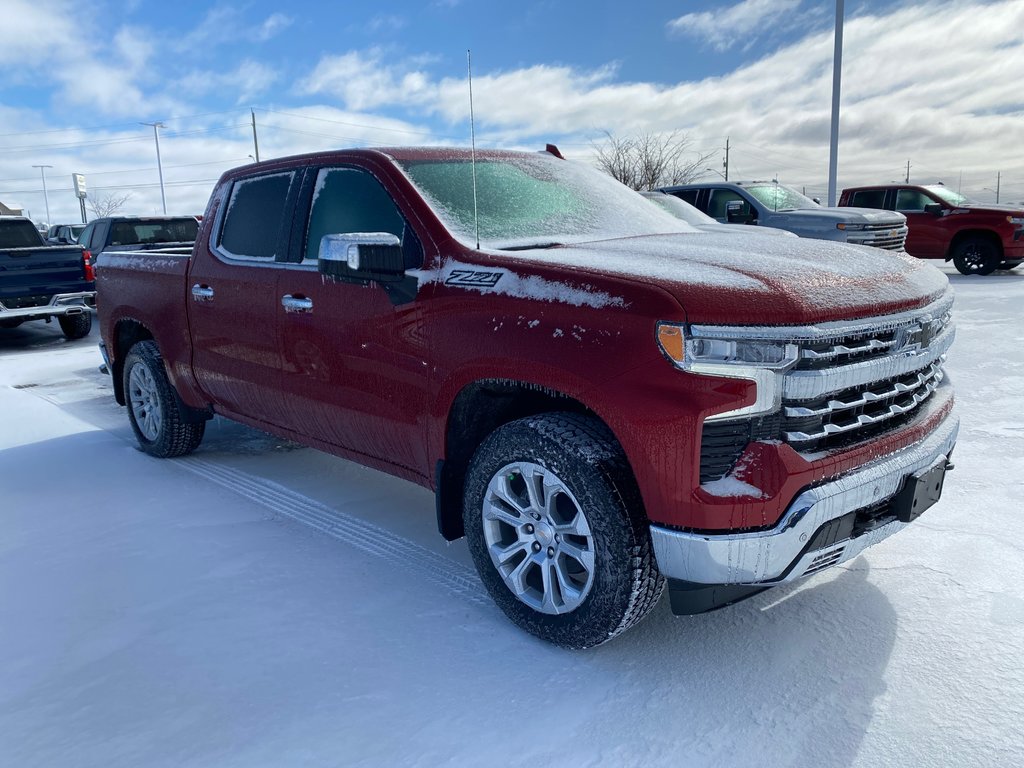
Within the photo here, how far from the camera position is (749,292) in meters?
2.41

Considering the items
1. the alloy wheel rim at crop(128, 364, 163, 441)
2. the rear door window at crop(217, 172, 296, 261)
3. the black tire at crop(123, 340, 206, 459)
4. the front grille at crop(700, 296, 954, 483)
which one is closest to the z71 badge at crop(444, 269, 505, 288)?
the front grille at crop(700, 296, 954, 483)

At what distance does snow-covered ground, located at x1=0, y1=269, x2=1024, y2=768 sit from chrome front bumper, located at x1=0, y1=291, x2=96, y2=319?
23.7 feet

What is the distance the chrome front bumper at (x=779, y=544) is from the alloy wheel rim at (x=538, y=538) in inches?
12.1

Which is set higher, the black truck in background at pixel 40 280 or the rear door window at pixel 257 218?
the rear door window at pixel 257 218

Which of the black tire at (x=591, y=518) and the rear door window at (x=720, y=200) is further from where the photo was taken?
the rear door window at (x=720, y=200)

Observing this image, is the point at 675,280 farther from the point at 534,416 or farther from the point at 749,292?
the point at 534,416

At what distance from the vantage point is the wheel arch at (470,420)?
2.93m

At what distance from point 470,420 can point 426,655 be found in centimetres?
86

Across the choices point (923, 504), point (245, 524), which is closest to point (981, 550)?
point (923, 504)

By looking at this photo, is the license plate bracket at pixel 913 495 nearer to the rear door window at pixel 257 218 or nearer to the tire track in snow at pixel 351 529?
the tire track in snow at pixel 351 529

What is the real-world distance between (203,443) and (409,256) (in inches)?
129

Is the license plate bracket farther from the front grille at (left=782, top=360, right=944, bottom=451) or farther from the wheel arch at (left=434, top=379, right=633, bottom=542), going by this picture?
the wheel arch at (left=434, top=379, right=633, bottom=542)

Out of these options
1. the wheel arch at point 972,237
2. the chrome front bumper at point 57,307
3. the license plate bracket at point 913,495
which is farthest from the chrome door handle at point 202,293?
the wheel arch at point 972,237

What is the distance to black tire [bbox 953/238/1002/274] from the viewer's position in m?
15.0
